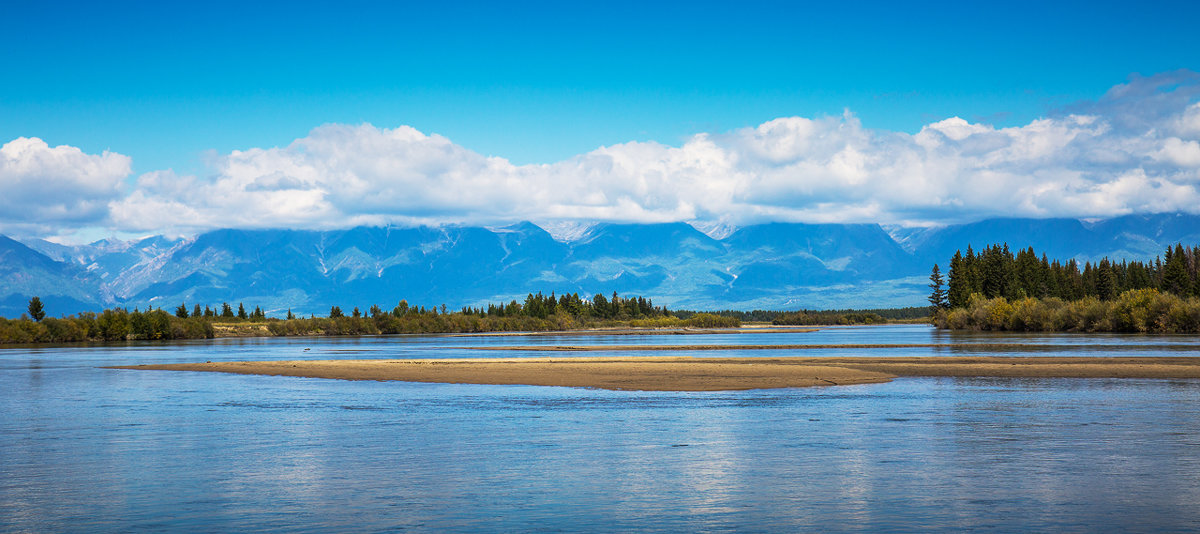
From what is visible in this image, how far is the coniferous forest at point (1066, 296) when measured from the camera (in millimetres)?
123625

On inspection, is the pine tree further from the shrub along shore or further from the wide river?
the wide river

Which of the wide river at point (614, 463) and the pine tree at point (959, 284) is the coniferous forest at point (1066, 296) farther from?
the wide river at point (614, 463)

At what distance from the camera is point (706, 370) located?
5559cm

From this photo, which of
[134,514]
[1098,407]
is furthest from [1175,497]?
[134,514]

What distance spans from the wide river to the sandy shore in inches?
312

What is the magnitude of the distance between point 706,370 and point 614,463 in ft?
106

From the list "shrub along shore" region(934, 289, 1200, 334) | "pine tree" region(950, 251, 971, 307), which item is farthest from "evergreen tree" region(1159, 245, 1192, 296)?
"pine tree" region(950, 251, 971, 307)

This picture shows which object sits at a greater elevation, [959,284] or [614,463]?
[959,284]

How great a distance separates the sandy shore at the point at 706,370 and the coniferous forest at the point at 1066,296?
71629 mm

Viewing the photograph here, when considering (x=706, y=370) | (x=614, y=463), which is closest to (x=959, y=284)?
(x=706, y=370)

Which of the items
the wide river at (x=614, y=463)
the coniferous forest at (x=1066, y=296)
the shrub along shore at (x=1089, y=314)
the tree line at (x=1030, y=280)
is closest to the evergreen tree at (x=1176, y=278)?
the coniferous forest at (x=1066, y=296)

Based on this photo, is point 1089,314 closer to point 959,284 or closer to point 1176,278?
point 1176,278

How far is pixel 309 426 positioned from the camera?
3181cm

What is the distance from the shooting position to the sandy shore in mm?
48562
